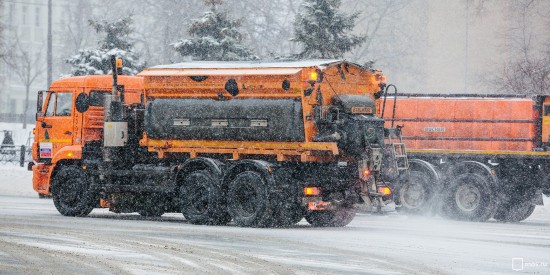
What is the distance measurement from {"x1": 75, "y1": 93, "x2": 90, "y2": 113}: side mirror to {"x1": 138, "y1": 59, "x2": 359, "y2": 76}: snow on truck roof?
5.58 feet

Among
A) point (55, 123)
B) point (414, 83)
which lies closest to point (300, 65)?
point (55, 123)

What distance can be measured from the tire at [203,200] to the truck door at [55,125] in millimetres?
3357

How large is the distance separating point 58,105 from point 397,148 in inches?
269

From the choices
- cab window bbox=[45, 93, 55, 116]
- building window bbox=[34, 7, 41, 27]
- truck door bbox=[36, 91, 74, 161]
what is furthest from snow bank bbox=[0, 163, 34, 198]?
building window bbox=[34, 7, 41, 27]

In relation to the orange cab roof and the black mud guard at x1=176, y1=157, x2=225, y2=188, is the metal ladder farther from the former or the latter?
the orange cab roof

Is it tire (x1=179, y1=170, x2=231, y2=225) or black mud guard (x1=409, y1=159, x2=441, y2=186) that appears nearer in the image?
tire (x1=179, y1=170, x2=231, y2=225)

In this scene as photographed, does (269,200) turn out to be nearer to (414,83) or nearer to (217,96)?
(217,96)

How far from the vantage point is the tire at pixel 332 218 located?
72.2ft

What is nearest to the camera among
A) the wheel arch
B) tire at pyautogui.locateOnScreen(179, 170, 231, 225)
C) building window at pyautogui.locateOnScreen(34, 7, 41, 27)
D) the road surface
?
the road surface

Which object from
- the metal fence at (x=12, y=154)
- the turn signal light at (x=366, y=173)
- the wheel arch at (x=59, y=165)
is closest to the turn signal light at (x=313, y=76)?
the turn signal light at (x=366, y=173)

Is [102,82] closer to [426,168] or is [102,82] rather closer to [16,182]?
Result: [426,168]

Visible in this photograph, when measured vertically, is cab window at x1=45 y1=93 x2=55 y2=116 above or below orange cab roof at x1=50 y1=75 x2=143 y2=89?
below

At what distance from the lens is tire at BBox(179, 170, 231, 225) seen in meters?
21.2

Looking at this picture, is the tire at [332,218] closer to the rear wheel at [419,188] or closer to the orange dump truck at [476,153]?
the orange dump truck at [476,153]
